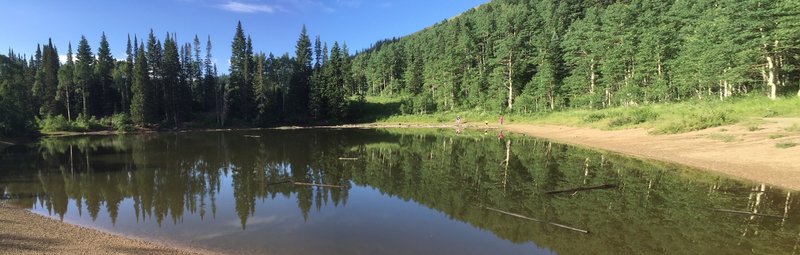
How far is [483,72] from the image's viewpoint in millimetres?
85312

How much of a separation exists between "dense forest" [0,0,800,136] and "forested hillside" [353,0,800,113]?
19 cm

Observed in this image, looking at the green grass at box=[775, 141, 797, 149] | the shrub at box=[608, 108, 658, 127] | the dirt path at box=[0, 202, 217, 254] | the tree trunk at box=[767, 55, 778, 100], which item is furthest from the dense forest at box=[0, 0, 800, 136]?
the dirt path at box=[0, 202, 217, 254]

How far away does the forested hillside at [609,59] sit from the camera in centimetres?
3712

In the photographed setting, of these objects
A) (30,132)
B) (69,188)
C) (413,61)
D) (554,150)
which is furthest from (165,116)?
(554,150)

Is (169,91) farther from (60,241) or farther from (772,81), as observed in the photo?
(772,81)

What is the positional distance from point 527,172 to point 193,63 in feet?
342

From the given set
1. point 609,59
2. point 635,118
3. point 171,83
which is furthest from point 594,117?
point 171,83

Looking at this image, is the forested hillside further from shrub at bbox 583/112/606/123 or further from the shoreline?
the shoreline

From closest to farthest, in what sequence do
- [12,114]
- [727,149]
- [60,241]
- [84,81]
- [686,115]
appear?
1. [60,241]
2. [727,149]
3. [686,115]
4. [12,114]
5. [84,81]

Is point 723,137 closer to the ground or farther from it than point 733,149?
farther from it

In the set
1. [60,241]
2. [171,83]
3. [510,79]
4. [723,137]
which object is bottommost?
[60,241]

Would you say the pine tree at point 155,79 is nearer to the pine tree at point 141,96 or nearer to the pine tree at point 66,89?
the pine tree at point 141,96

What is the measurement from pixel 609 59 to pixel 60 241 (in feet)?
208

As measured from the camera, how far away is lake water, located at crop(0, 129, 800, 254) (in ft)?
38.0
